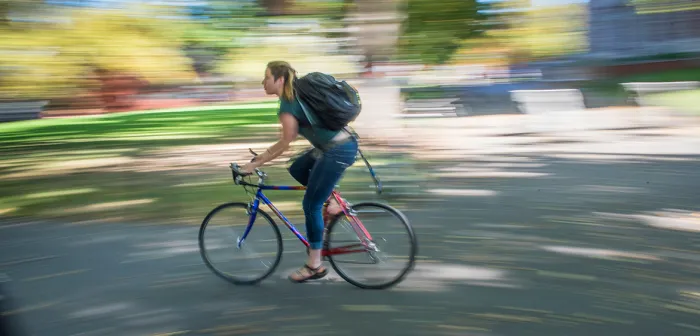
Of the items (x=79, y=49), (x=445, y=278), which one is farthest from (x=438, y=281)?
(x=79, y=49)

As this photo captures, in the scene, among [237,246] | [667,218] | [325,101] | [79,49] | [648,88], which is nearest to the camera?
[325,101]

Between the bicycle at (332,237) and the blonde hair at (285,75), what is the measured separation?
24.7 inches

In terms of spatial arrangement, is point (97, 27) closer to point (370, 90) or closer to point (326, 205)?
point (370, 90)

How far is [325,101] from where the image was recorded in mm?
4441

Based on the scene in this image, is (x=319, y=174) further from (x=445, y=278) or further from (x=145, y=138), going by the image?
(x=145, y=138)

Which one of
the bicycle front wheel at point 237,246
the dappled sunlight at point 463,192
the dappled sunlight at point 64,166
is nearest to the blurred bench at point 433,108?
the dappled sunlight at point 64,166

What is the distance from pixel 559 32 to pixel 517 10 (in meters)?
7.02

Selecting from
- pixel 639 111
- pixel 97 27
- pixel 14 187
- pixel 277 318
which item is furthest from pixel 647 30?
pixel 277 318

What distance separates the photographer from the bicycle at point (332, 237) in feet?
15.7

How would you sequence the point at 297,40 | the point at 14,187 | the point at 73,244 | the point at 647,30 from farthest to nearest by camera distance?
the point at 647,30 → the point at 297,40 → the point at 14,187 → the point at 73,244

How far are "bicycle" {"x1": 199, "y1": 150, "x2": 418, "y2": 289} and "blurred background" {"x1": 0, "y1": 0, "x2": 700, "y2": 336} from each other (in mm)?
134

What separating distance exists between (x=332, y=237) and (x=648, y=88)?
20.6m

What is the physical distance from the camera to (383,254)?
4.90m

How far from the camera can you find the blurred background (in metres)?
4.54
